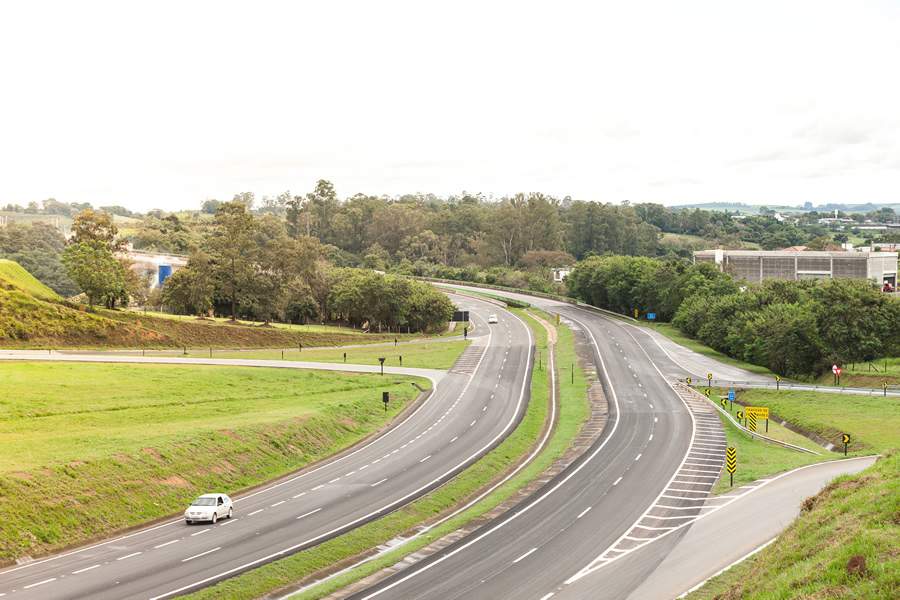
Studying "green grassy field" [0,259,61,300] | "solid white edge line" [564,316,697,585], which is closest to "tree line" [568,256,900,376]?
"solid white edge line" [564,316,697,585]

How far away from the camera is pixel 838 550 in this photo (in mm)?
18969

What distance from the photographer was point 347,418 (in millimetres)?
54281

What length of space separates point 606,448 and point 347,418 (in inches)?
688

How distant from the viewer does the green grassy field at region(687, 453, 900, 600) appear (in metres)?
17.3

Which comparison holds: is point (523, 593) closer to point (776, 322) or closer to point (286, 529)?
point (286, 529)

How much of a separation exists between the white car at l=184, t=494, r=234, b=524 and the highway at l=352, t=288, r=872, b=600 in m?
9.76

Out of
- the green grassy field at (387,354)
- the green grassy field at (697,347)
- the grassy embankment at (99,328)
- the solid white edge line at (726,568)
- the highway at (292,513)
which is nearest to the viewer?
the solid white edge line at (726,568)

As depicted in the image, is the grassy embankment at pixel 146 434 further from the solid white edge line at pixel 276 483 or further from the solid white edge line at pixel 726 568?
the solid white edge line at pixel 726 568

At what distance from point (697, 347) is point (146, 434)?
66.0 meters

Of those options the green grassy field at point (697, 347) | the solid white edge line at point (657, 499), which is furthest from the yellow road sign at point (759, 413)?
the green grassy field at point (697, 347)

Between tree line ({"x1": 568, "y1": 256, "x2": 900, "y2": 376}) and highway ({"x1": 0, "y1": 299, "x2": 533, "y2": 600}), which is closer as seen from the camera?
highway ({"x1": 0, "y1": 299, "x2": 533, "y2": 600})

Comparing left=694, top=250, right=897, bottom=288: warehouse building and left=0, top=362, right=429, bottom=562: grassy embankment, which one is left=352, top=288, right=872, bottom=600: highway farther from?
left=694, top=250, right=897, bottom=288: warehouse building

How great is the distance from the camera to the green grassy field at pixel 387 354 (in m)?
78.9

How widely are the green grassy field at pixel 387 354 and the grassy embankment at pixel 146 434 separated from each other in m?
9.39
